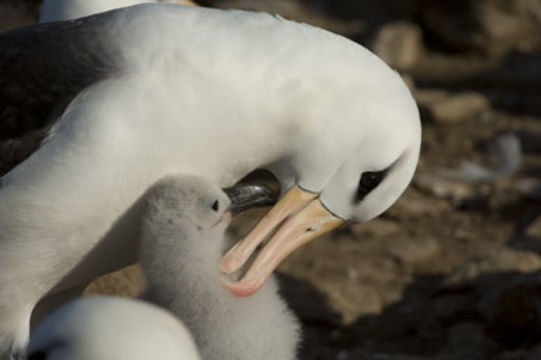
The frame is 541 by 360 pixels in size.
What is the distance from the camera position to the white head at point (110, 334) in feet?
10.2

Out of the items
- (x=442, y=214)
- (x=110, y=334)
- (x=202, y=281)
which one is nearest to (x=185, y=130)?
(x=202, y=281)

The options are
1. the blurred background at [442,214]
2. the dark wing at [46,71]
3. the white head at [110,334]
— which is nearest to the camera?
the white head at [110,334]

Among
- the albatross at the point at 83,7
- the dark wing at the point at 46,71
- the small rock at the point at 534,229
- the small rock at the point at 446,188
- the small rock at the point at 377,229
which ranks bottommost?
the small rock at the point at 446,188

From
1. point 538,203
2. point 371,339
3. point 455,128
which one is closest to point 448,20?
point 455,128

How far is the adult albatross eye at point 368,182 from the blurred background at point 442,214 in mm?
1003

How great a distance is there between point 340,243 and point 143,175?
2869 millimetres

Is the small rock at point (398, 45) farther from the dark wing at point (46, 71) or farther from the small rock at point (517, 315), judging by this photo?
the dark wing at point (46, 71)

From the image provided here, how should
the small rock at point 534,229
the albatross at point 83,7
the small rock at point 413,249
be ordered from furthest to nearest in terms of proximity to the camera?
the small rock at point 413,249 < the small rock at point 534,229 < the albatross at point 83,7

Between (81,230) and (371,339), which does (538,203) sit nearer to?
(371,339)

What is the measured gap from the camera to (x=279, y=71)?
4152mm

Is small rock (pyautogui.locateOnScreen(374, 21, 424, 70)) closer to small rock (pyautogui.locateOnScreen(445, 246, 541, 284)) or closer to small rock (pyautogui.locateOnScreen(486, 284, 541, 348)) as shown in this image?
small rock (pyautogui.locateOnScreen(445, 246, 541, 284))

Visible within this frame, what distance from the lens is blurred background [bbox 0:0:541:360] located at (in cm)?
559

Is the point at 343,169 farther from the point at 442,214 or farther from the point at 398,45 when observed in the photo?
the point at 398,45

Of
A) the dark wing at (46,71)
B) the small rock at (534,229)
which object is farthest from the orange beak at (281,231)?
the small rock at (534,229)
